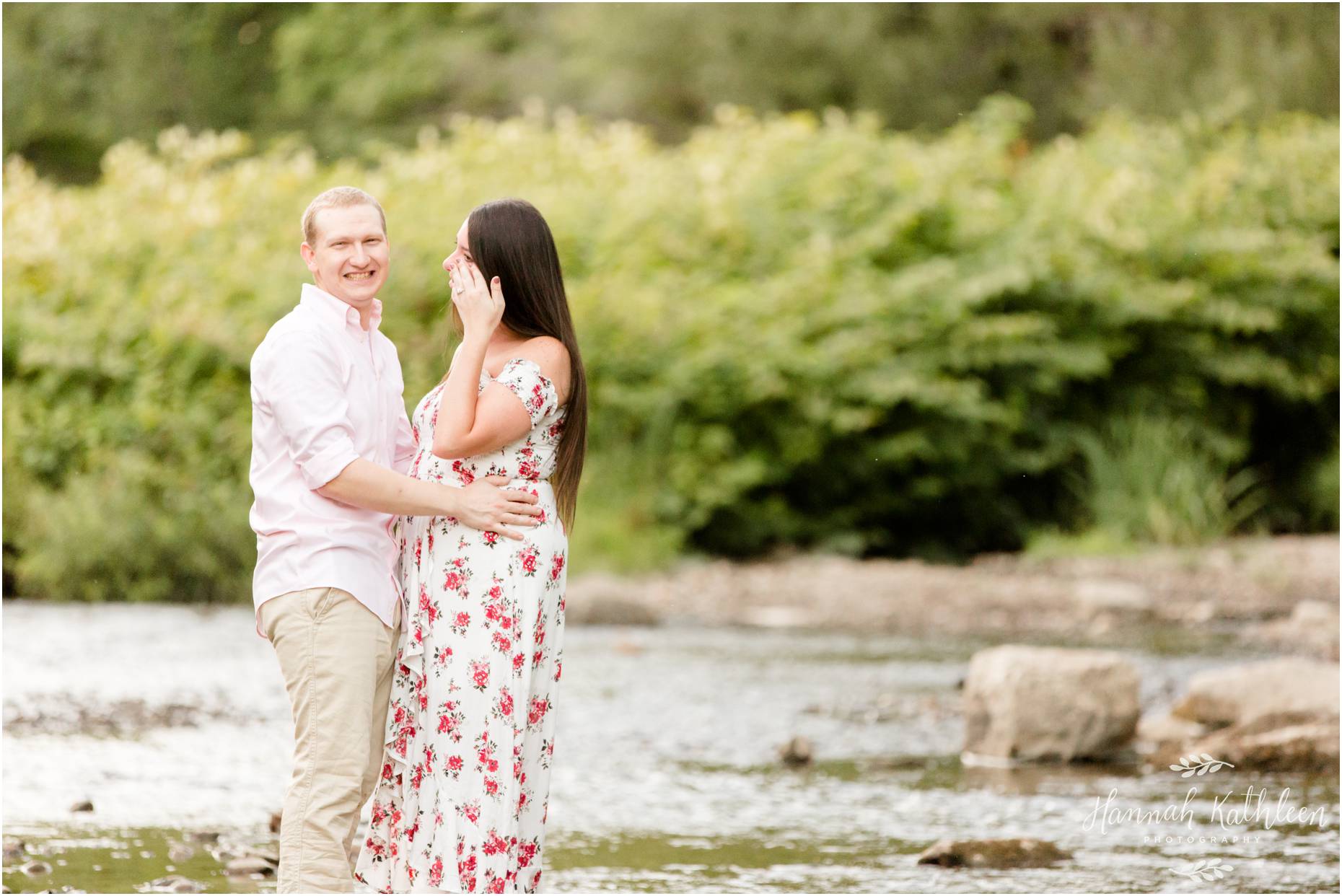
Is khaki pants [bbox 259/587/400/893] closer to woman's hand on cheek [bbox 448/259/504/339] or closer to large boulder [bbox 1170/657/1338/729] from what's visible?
woman's hand on cheek [bbox 448/259/504/339]

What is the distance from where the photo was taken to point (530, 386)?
11.8ft

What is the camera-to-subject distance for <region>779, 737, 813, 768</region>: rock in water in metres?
6.48

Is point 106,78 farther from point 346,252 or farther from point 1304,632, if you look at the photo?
point 346,252

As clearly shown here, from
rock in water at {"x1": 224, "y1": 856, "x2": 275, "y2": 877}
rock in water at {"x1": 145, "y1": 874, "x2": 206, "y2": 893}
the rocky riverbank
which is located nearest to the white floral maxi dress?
rock in water at {"x1": 145, "y1": 874, "x2": 206, "y2": 893}

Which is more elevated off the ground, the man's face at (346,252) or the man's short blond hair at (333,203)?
the man's short blond hair at (333,203)

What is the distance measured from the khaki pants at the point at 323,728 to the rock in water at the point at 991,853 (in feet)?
6.27

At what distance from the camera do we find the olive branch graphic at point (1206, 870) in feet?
15.2

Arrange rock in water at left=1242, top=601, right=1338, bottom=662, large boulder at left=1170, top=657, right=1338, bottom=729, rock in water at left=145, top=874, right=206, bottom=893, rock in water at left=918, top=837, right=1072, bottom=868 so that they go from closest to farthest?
rock in water at left=145, top=874, right=206, bottom=893, rock in water at left=918, top=837, right=1072, bottom=868, large boulder at left=1170, top=657, right=1338, bottom=729, rock in water at left=1242, top=601, right=1338, bottom=662

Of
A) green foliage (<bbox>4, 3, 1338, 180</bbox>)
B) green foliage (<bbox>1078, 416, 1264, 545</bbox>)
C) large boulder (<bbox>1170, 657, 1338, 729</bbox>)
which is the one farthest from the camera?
green foliage (<bbox>4, 3, 1338, 180</bbox>)

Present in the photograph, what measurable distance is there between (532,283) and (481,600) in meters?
0.69

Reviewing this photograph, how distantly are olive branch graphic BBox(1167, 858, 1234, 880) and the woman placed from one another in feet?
6.56

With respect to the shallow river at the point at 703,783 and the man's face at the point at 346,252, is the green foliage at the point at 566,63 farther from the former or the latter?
the man's face at the point at 346,252

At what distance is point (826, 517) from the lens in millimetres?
13555

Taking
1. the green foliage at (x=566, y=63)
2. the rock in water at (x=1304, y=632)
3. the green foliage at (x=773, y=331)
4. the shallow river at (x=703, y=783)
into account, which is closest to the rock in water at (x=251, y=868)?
the shallow river at (x=703, y=783)
